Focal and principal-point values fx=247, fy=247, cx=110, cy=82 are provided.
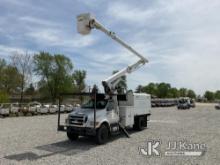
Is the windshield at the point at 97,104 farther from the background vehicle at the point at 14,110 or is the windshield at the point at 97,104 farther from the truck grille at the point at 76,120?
the background vehicle at the point at 14,110

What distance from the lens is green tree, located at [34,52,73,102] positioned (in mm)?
54250

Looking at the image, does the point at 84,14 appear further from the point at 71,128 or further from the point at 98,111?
the point at 71,128

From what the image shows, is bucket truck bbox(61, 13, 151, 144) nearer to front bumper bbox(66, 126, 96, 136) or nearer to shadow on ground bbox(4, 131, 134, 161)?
front bumper bbox(66, 126, 96, 136)

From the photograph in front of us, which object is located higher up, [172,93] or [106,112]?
[172,93]

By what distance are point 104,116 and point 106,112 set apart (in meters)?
0.32

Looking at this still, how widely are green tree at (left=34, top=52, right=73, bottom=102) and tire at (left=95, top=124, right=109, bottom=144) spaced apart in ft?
147

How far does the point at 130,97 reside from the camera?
47.0 ft

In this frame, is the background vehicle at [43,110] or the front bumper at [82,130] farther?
the background vehicle at [43,110]

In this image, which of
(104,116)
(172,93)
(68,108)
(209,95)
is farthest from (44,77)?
(209,95)

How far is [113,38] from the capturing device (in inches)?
544

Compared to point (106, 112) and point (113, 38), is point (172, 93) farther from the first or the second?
point (106, 112)

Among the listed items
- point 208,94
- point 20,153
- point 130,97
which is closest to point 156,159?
point 20,153

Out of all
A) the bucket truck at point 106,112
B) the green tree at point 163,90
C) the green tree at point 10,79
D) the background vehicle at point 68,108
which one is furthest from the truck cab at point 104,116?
the green tree at point 163,90

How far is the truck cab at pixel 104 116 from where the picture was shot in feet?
35.1
